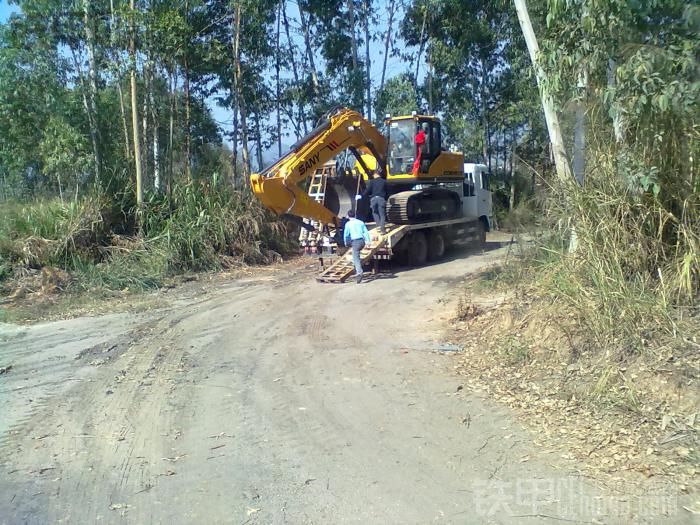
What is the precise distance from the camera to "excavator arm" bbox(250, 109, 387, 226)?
47.5ft

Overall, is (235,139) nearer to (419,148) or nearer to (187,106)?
(187,106)

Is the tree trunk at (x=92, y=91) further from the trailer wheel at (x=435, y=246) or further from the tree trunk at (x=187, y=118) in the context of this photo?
the trailer wheel at (x=435, y=246)

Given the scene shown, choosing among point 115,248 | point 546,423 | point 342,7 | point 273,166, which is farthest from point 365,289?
point 342,7

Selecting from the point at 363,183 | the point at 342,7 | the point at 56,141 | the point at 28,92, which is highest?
the point at 342,7

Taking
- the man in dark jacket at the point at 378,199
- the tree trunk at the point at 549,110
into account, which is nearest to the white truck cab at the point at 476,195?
the man in dark jacket at the point at 378,199

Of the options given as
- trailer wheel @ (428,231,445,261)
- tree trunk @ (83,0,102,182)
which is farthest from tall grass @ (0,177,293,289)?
trailer wheel @ (428,231,445,261)

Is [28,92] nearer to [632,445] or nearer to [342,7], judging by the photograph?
[342,7]

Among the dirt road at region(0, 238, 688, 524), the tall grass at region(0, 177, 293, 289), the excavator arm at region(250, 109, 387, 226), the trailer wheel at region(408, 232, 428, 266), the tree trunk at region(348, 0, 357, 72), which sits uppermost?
the tree trunk at region(348, 0, 357, 72)

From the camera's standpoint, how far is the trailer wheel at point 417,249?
17094mm

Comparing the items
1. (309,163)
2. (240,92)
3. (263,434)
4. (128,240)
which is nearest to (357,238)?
(309,163)

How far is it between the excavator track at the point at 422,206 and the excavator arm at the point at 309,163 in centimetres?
148

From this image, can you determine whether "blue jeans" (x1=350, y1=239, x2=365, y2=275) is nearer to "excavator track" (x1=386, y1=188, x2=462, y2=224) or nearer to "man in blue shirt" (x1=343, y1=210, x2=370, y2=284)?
"man in blue shirt" (x1=343, y1=210, x2=370, y2=284)

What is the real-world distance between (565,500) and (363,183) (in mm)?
13717

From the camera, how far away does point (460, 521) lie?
4.45 metres
